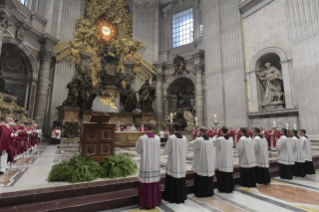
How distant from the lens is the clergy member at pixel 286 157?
4.25 meters

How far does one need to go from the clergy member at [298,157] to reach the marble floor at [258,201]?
0.71 m

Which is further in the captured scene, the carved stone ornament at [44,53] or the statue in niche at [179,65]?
the statue in niche at [179,65]

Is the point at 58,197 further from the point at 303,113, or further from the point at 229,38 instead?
the point at 229,38

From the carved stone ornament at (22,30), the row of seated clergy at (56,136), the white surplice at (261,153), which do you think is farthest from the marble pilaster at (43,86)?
the white surplice at (261,153)

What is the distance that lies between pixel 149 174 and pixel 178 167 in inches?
19.6

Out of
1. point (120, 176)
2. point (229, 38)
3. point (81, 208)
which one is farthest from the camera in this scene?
point (229, 38)

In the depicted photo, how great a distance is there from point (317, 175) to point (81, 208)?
5502 millimetres

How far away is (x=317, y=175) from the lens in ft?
15.2

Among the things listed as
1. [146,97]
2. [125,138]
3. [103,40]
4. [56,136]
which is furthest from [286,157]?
[103,40]

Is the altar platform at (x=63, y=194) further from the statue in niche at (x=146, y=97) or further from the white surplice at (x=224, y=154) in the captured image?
the statue in niche at (x=146, y=97)

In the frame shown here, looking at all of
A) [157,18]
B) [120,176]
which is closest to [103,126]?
[120,176]

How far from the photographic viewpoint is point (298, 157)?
177 inches

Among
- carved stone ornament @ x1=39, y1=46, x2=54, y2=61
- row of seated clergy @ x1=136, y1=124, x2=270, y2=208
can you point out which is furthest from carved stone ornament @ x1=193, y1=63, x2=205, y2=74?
row of seated clergy @ x1=136, y1=124, x2=270, y2=208

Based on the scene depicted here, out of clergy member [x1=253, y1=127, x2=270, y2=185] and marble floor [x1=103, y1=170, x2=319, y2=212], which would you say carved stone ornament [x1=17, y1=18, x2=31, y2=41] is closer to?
marble floor [x1=103, y1=170, x2=319, y2=212]
